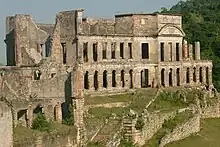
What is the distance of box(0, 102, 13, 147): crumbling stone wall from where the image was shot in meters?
27.3

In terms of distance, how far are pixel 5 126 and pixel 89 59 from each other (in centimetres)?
1916

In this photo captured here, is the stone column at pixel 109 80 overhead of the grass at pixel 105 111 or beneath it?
overhead

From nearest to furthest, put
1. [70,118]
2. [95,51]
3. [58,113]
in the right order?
1. [70,118]
2. [58,113]
3. [95,51]

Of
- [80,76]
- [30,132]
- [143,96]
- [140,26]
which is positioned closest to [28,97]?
[80,76]

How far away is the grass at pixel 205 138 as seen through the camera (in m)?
40.5

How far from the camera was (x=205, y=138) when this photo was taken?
42.4 metres

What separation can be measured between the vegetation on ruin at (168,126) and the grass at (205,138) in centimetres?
84

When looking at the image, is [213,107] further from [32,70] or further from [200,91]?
[32,70]

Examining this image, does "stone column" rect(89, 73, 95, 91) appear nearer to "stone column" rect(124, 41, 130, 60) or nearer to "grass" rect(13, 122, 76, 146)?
"stone column" rect(124, 41, 130, 60)

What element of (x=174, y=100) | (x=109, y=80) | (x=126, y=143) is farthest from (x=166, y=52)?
(x=126, y=143)

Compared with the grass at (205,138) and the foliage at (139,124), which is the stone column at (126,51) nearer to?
the grass at (205,138)

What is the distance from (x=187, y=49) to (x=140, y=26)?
22.7 ft

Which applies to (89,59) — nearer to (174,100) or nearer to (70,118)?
(174,100)

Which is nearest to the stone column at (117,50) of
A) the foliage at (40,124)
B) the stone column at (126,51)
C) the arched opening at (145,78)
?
the stone column at (126,51)
